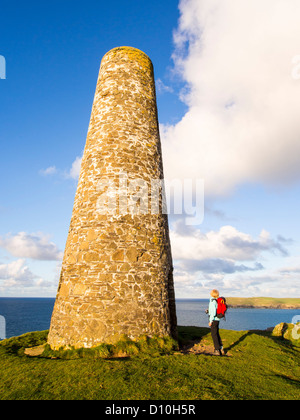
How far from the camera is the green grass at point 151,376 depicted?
18.1 ft

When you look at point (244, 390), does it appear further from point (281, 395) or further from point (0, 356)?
point (0, 356)

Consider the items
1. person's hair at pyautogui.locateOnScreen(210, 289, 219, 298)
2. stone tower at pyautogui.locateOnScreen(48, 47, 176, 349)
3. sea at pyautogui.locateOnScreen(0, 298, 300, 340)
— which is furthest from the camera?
sea at pyautogui.locateOnScreen(0, 298, 300, 340)

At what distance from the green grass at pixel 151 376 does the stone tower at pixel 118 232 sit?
0.97m

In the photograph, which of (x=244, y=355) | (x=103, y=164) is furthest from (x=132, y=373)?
(x=103, y=164)

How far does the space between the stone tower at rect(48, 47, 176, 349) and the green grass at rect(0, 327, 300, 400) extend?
3.18 feet

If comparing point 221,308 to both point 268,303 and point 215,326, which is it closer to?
point 215,326

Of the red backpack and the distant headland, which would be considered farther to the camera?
the distant headland

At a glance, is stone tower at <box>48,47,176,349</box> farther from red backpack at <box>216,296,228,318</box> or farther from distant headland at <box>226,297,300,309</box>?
distant headland at <box>226,297,300,309</box>

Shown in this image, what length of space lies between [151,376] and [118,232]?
4.42m

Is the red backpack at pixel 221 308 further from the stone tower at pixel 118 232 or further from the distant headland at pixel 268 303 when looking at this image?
the distant headland at pixel 268 303

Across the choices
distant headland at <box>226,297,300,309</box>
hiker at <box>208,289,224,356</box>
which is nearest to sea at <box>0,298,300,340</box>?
hiker at <box>208,289,224,356</box>

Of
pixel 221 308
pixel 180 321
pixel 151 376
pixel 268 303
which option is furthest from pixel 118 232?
pixel 268 303

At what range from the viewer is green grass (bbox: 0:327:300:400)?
18.1 ft
